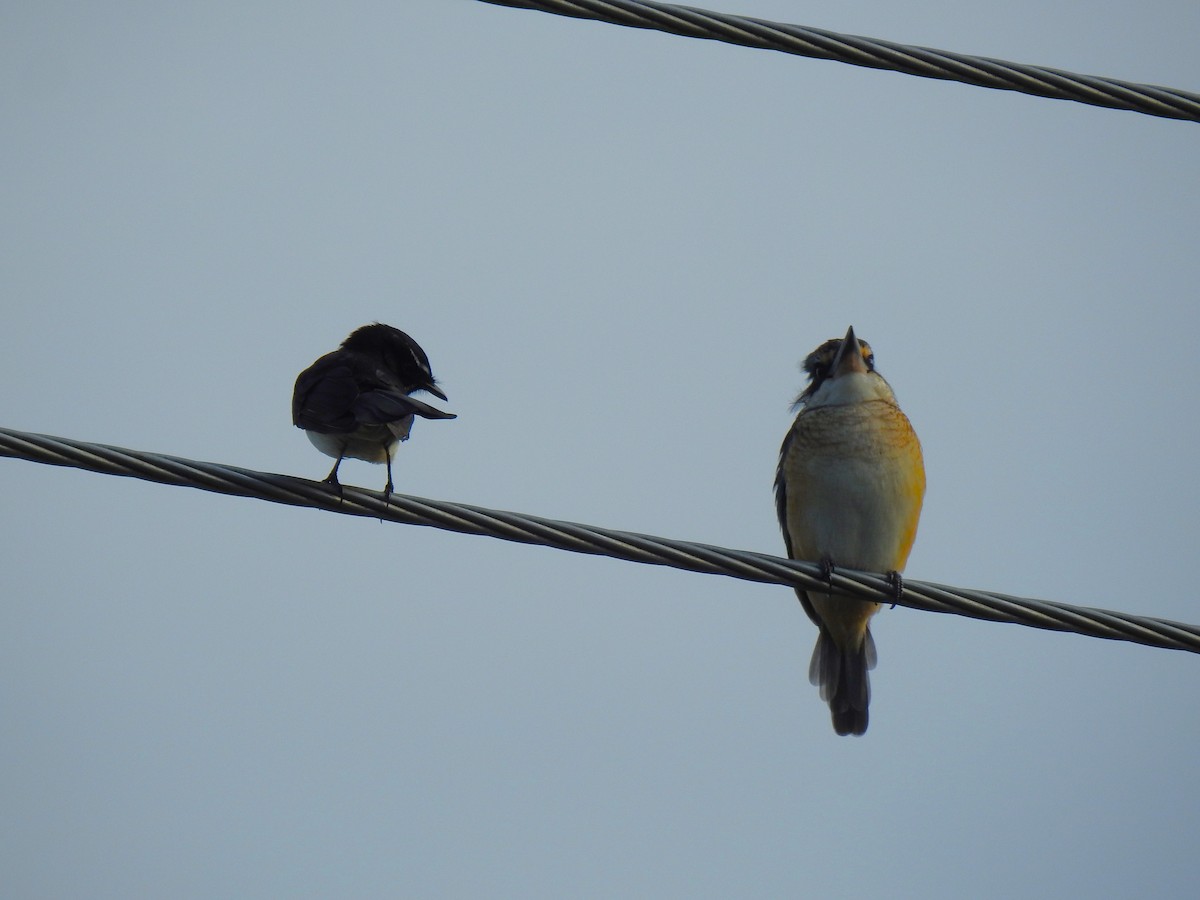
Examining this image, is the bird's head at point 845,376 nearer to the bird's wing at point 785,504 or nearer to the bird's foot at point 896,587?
the bird's wing at point 785,504

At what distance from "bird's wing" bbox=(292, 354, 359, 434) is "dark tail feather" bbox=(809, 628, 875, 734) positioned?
9.29 ft

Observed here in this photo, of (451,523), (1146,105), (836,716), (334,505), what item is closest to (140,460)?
(334,505)

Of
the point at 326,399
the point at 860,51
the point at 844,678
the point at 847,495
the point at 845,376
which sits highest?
the point at 845,376

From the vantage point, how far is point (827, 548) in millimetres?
6785

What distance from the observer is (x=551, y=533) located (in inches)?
161

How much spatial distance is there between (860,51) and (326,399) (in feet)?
8.70

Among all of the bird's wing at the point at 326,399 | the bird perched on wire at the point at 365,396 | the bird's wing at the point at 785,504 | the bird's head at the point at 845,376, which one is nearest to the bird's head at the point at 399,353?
the bird perched on wire at the point at 365,396

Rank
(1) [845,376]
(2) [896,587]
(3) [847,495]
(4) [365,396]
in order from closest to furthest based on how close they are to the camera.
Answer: (2) [896,587]
(4) [365,396]
(3) [847,495]
(1) [845,376]

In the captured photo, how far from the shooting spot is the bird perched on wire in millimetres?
5617

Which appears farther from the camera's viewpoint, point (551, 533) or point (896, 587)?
point (896, 587)

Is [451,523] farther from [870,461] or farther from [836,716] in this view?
[836,716]

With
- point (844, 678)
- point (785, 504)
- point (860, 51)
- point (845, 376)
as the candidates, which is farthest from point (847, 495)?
point (860, 51)

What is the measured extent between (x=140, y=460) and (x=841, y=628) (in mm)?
4106

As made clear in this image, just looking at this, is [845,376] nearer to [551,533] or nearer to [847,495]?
[847,495]
